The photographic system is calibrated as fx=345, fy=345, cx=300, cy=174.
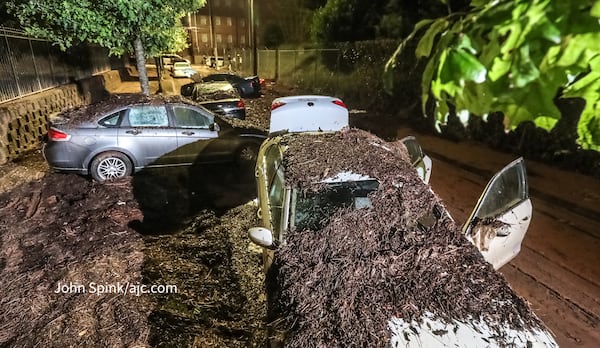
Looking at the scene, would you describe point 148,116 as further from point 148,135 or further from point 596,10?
point 596,10

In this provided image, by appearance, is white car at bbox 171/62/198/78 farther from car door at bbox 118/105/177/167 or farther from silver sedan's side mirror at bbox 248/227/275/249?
silver sedan's side mirror at bbox 248/227/275/249

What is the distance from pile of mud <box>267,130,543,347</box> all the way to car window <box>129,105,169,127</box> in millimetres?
4695

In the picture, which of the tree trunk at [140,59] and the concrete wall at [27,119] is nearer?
the concrete wall at [27,119]

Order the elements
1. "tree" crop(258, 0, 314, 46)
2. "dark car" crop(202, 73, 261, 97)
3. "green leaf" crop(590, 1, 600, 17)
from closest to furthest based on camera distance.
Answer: "green leaf" crop(590, 1, 600, 17)
"dark car" crop(202, 73, 261, 97)
"tree" crop(258, 0, 314, 46)

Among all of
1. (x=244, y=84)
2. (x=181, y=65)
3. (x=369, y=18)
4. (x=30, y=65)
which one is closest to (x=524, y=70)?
(x=30, y=65)

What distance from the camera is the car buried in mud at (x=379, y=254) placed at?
2.34 meters

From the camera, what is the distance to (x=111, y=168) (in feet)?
22.8

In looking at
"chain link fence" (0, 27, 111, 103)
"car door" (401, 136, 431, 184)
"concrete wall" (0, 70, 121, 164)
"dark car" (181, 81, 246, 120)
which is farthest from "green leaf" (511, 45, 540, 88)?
"chain link fence" (0, 27, 111, 103)

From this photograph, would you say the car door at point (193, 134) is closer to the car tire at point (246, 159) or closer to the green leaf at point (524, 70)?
the car tire at point (246, 159)

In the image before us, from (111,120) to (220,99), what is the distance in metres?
5.47

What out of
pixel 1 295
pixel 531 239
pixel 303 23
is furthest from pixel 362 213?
pixel 303 23

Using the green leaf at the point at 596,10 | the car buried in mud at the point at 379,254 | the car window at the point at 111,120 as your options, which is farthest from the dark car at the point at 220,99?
the green leaf at the point at 596,10

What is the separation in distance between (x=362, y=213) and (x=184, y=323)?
216cm

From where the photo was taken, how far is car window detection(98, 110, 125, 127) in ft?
22.3
